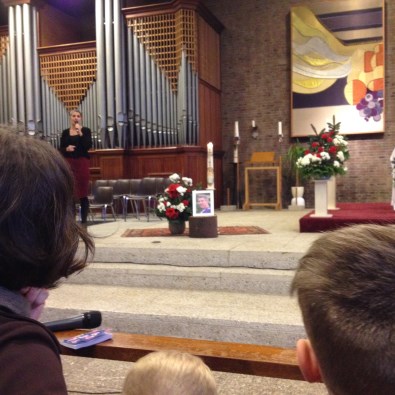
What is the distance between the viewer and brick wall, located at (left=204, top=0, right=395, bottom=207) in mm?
8609

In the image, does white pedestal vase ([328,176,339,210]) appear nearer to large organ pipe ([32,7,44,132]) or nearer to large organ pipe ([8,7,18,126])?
large organ pipe ([32,7,44,132])

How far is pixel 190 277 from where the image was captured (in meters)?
3.92

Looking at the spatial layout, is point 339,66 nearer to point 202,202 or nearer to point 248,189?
point 248,189

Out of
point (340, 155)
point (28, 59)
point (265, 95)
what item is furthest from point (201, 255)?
point (28, 59)

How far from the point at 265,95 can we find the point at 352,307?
29.2 feet

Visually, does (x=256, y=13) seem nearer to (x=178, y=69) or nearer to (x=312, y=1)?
(x=312, y=1)

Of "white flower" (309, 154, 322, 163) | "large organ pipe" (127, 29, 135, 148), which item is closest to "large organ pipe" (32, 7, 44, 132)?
"large organ pipe" (127, 29, 135, 148)

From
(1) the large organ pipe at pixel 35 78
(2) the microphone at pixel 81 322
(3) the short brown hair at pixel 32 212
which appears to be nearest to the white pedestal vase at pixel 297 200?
(1) the large organ pipe at pixel 35 78

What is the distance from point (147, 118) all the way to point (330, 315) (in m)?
7.85

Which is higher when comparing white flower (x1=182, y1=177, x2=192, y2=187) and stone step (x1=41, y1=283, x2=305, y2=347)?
white flower (x1=182, y1=177, x2=192, y2=187)

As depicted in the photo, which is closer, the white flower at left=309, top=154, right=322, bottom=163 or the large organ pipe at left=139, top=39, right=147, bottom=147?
the white flower at left=309, top=154, right=322, bottom=163

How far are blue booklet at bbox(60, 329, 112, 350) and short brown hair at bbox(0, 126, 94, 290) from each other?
1.27 m

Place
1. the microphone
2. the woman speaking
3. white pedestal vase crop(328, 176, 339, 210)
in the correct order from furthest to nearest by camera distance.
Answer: white pedestal vase crop(328, 176, 339, 210), the woman speaking, the microphone

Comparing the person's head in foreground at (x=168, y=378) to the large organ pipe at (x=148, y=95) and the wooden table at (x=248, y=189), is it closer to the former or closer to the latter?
the large organ pipe at (x=148, y=95)
